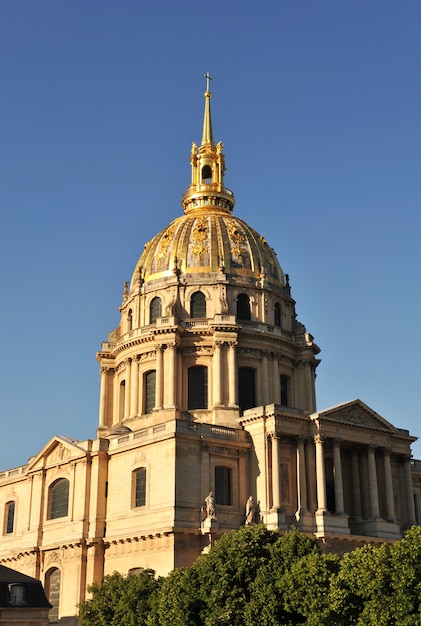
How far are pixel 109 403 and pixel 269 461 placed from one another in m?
19.8

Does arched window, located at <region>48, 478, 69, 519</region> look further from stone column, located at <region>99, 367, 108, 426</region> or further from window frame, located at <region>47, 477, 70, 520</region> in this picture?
stone column, located at <region>99, 367, 108, 426</region>

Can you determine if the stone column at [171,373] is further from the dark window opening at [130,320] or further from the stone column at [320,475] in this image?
the stone column at [320,475]

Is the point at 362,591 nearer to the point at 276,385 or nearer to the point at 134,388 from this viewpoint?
the point at 276,385

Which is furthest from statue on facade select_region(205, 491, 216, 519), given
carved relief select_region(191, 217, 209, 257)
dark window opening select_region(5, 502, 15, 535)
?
carved relief select_region(191, 217, 209, 257)

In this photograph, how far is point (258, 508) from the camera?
53219mm

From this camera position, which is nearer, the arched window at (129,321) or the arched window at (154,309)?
the arched window at (154,309)

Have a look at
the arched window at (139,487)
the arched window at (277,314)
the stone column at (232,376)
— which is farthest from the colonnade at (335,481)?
the arched window at (277,314)

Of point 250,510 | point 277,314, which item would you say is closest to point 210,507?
point 250,510

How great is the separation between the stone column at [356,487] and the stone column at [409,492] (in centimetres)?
440

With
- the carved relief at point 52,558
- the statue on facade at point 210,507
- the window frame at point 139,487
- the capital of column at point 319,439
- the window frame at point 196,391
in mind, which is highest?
the window frame at point 196,391

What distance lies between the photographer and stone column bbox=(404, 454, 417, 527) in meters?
59.1

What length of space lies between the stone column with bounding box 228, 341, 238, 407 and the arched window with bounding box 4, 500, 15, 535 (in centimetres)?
1883

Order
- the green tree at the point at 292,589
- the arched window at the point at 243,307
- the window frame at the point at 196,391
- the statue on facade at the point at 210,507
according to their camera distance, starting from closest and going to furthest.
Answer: the green tree at the point at 292,589
the statue on facade at the point at 210,507
the window frame at the point at 196,391
the arched window at the point at 243,307

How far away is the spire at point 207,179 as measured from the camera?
74.2 metres
